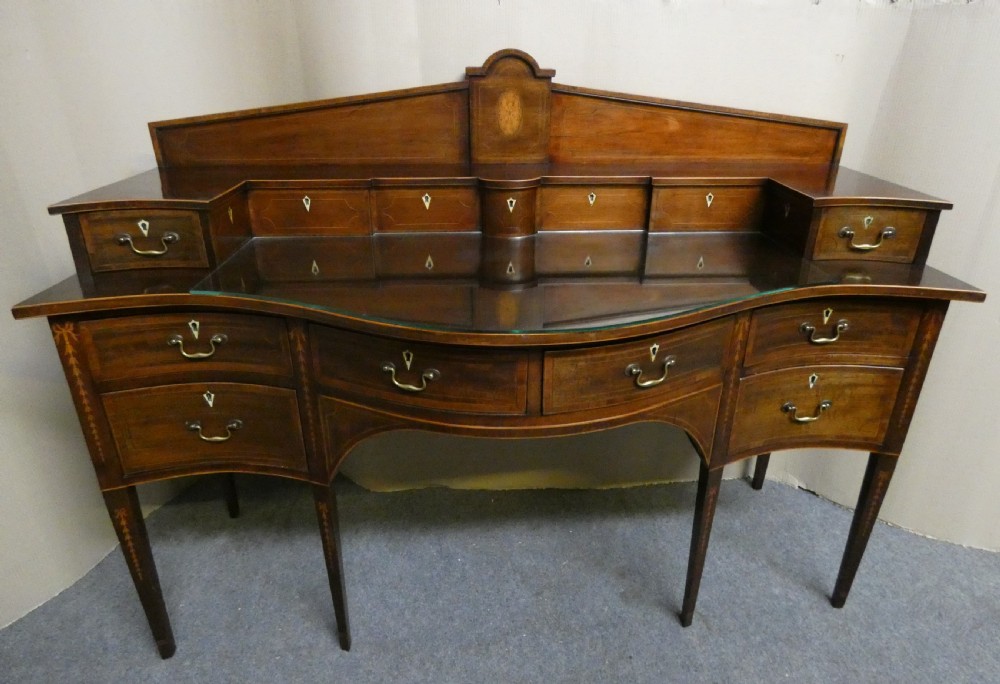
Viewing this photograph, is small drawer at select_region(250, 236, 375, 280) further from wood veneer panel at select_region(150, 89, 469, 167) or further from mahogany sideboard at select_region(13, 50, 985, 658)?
wood veneer panel at select_region(150, 89, 469, 167)

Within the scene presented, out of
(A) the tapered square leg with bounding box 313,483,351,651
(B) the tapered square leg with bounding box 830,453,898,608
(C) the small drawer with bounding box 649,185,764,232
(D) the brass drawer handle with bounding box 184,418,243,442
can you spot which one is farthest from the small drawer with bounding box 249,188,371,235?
(B) the tapered square leg with bounding box 830,453,898,608

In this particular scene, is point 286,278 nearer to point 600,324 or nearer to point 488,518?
point 600,324

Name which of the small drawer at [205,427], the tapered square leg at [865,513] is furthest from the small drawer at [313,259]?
the tapered square leg at [865,513]

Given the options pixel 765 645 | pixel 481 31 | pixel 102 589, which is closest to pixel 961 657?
pixel 765 645

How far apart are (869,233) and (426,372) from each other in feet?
3.38

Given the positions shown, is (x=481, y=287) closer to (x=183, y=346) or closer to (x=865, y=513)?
(x=183, y=346)

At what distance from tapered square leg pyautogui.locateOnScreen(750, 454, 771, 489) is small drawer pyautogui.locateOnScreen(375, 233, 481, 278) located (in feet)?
4.40

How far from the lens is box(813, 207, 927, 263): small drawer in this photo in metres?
1.35

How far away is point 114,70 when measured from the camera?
1666mm

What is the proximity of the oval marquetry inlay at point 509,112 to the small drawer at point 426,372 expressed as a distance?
73 centimetres

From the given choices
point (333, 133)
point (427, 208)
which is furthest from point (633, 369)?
point (333, 133)

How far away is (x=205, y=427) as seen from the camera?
4.37 ft

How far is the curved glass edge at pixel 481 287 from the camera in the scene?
1078 millimetres

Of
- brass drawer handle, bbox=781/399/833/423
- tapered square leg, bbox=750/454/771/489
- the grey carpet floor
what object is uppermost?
brass drawer handle, bbox=781/399/833/423
